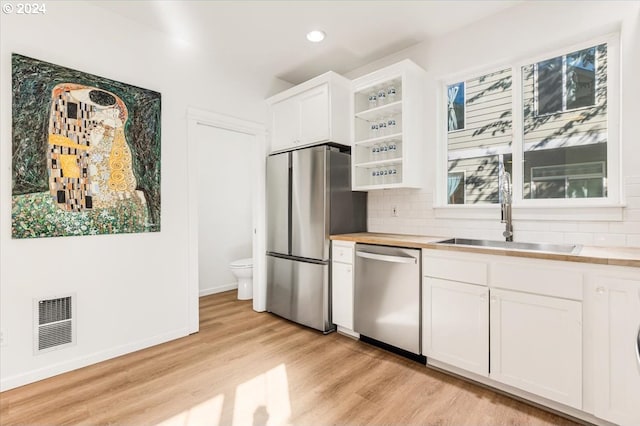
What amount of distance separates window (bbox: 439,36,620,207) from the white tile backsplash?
14 centimetres

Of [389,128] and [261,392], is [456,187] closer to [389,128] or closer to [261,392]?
[389,128]

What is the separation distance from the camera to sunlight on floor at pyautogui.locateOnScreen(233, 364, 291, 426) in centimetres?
180

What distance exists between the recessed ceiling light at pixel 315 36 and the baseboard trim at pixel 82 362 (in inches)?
115

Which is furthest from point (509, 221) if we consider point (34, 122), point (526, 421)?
point (34, 122)

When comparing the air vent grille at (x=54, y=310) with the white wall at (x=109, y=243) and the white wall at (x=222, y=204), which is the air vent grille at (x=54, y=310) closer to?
the white wall at (x=109, y=243)

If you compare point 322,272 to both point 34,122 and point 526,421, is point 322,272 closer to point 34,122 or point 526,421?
point 526,421

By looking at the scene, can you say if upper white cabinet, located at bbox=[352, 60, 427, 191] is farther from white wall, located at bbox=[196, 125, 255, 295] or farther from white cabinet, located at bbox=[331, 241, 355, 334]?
white wall, located at bbox=[196, 125, 255, 295]

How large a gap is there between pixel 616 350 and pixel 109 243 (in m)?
3.33

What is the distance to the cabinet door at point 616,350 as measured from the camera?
159 cm

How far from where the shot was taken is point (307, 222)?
3.20 m

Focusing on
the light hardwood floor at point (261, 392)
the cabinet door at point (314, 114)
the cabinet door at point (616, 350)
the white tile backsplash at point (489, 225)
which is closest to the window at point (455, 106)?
the white tile backsplash at point (489, 225)

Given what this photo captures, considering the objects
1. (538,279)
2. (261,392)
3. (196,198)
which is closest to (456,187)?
(538,279)

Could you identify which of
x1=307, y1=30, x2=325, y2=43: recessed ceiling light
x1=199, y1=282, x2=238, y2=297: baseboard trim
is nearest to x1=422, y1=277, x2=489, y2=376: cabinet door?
x1=307, y1=30, x2=325, y2=43: recessed ceiling light

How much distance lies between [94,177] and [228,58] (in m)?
1.73
